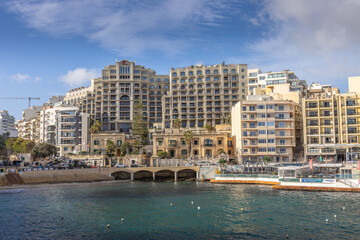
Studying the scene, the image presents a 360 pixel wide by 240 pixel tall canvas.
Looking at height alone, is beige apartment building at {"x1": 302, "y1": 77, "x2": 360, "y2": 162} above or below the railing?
above

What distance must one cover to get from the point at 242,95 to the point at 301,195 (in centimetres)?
9500

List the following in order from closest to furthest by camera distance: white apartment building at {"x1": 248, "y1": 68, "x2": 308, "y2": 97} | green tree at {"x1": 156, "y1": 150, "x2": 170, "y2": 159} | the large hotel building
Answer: green tree at {"x1": 156, "y1": 150, "x2": 170, "y2": 159} < white apartment building at {"x1": 248, "y1": 68, "x2": 308, "y2": 97} < the large hotel building

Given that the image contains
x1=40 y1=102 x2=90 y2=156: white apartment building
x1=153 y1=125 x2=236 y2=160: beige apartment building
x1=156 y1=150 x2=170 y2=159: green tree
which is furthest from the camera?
x1=40 y1=102 x2=90 y2=156: white apartment building

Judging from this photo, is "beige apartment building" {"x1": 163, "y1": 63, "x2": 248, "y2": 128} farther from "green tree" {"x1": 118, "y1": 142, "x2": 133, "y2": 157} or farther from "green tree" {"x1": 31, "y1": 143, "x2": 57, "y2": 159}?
"green tree" {"x1": 31, "y1": 143, "x2": 57, "y2": 159}

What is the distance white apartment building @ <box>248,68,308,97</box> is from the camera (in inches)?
5723

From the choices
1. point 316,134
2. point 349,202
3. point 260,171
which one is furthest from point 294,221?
point 316,134

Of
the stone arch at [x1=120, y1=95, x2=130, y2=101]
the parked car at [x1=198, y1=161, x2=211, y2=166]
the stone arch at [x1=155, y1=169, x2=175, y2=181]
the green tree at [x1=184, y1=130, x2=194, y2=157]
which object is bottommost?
the stone arch at [x1=155, y1=169, x2=175, y2=181]

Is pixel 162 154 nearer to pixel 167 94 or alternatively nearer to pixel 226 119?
pixel 226 119

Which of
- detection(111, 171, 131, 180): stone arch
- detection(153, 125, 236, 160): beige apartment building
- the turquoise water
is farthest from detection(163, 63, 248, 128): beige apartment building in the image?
the turquoise water

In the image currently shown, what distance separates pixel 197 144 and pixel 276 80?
159 feet

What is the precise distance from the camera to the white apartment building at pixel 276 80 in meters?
145

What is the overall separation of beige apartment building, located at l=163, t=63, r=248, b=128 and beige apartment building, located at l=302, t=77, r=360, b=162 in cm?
4620

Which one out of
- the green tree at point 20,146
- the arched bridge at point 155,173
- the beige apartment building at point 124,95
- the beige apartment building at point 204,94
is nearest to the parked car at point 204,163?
the arched bridge at point 155,173

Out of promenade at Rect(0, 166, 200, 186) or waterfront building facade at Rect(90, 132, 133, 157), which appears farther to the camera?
waterfront building facade at Rect(90, 132, 133, 157)
